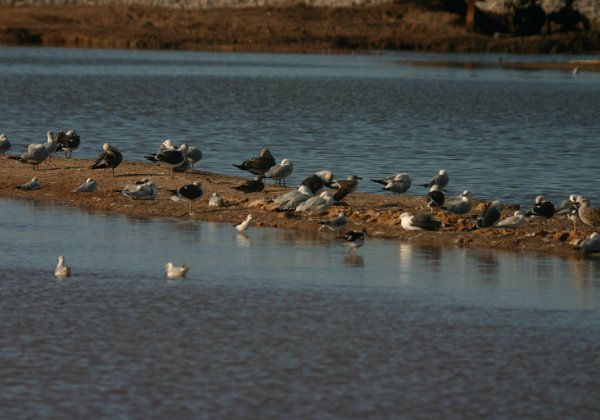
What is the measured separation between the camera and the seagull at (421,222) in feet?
66.8

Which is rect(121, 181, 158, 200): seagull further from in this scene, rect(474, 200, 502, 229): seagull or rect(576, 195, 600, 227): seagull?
rect(576, 195, 600, 227): seagull

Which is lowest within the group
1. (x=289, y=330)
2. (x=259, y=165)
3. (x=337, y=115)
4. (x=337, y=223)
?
(x=337, y=115)

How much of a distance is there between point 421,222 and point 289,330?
20.8 feet

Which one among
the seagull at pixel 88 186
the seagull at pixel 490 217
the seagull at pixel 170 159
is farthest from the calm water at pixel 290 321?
the seagull at pixel 170 159

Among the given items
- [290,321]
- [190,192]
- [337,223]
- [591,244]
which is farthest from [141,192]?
[290,321]

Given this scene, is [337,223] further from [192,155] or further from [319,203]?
[192,155]

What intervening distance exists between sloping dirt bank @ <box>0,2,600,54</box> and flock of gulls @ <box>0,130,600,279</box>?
82.2 m

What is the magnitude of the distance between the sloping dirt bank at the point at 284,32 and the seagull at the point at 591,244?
89.6m

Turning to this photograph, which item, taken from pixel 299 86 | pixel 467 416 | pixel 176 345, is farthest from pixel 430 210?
pixel 299 86

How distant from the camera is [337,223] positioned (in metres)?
20.5

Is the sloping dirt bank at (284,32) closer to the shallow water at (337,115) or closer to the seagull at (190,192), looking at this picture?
the shallow water at (337,115)

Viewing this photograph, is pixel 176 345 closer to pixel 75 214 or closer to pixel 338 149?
pixel 75 214

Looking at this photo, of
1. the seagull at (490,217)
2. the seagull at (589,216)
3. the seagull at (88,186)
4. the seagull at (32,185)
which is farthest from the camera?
the seagull at (32,185)

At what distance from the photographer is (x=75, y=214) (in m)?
22.6
